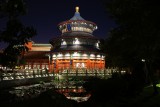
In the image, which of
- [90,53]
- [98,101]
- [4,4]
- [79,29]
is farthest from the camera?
[79,29]

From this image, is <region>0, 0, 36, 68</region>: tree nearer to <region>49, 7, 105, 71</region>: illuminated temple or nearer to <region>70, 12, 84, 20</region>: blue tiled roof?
<region>49, 7, 105, 71</region>: illuminated temple

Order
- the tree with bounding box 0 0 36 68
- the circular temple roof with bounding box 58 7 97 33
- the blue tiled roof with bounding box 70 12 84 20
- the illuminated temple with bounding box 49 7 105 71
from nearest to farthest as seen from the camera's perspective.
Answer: the tree with bounding box 0 0 36 68, the illuminated temple with bounding box 49 7 105 71, the circular temple roof with bounding box 58 7 97 33, the blue tiled roof with bounding box 70 12 84 20

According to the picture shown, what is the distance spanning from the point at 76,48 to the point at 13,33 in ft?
114

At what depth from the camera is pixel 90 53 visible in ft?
141

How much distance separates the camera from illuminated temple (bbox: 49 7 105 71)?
42.5 metres

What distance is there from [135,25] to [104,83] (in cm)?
567

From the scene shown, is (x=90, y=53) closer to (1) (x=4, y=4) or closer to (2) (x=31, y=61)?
(2) (x=31, y=61)

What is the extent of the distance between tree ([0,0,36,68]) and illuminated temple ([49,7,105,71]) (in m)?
31.9

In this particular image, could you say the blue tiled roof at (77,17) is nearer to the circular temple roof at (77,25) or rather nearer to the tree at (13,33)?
the circular temple roof at (77,25)

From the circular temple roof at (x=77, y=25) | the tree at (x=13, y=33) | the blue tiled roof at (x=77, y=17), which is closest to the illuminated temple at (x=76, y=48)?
Result: the circular temple roof at (x=77, y=25)

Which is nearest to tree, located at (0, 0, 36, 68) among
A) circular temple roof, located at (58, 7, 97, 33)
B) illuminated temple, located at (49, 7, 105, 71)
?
illuminated temple, located at (49, 7, 105, 71)

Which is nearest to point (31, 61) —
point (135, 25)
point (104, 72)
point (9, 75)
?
point (104, 72)

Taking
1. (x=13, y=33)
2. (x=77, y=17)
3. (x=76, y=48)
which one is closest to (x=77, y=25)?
(x=77, y=17)

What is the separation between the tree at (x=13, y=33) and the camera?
26.0 ft
